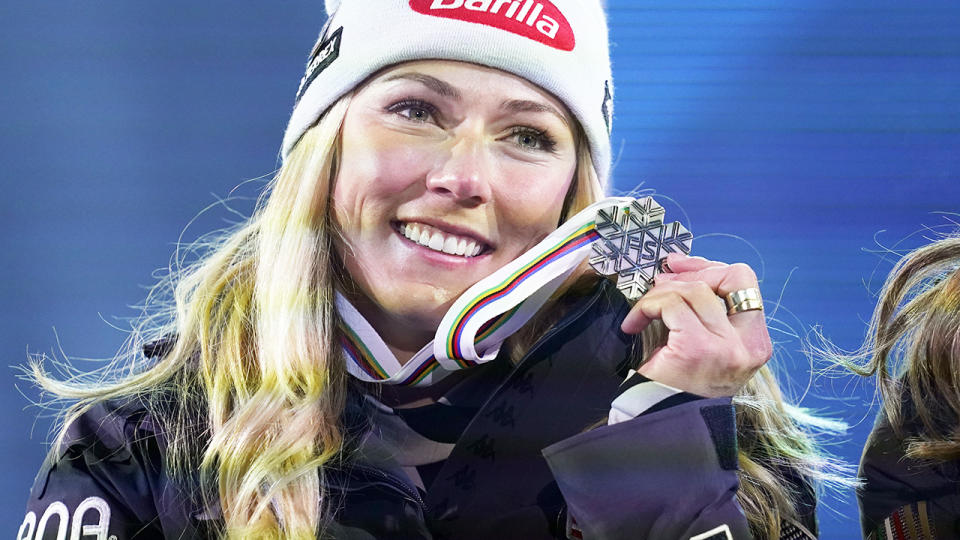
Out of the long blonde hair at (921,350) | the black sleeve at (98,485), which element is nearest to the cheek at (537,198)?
the long blonde hair at (921,350)

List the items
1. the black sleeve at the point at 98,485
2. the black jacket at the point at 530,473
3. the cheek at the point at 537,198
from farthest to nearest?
the cheek at the point at 537,198
the black sleeve at the point at 98,485
the black jacket at the point at 530,473

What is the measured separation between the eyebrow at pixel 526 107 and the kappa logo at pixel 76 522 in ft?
2.73

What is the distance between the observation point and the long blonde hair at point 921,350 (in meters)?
1.54

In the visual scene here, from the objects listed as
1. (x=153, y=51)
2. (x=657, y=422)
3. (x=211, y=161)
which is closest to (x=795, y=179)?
(x=657, y=422)

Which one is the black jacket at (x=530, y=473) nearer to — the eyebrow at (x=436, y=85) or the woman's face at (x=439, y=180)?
the woman's face at (x=439, y=180)

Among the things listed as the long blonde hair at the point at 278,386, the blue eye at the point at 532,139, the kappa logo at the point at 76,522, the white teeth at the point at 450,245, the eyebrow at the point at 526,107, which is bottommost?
the kappa logo at the point at 76,522

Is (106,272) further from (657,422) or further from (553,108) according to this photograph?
(657,422)

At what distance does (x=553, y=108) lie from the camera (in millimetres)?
1603

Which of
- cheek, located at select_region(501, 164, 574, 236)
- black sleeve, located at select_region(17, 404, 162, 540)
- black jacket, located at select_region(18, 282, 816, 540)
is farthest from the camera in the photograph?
cheek, located at select_region(501, 164, 574, 236)

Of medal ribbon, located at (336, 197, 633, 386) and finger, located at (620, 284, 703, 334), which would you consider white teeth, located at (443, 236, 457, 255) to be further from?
finger, located at (620, 284, 703, 334)

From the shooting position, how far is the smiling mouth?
1537 millimetres

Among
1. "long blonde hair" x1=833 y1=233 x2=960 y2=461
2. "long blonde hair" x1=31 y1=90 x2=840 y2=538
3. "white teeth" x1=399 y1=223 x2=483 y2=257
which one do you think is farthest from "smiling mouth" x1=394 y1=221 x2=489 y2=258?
"long blonde hair" x1=833 y1=233 x2=960 y2=461

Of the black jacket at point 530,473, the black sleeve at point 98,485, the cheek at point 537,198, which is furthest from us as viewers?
the cheek at point 537,198

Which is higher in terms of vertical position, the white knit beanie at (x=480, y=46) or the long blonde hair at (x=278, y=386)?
the white knit beanie at (x=480, y=46)
